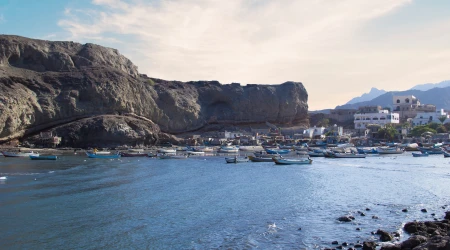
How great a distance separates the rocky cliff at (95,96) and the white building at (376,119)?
24.5 m

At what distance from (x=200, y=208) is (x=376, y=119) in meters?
114

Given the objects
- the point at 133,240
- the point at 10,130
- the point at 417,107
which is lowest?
the point at 133,240

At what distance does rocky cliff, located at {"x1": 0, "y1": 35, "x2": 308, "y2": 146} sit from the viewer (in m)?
85.6

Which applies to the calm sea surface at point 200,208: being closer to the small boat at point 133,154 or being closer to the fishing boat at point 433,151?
the small boat at point 133,154

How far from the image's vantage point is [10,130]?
7931 centimetres

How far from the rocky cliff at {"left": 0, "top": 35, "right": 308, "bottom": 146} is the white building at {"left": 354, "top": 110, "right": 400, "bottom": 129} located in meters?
24.5

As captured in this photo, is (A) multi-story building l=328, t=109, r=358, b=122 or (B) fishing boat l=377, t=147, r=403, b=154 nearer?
(B) fishing boat l=377, t=147, r=403, b=154

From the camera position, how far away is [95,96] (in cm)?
9550

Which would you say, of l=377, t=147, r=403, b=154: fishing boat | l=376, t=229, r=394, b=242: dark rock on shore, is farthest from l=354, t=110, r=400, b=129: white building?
l=376, t=229, r=394, b=242: dark rock on shore

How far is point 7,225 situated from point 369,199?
26.2 meters

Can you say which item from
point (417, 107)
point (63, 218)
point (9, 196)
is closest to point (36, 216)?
point (63, 218)

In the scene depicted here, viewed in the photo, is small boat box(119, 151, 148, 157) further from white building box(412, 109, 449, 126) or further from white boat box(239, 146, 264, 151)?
white building box(412, 109, 449, 126)

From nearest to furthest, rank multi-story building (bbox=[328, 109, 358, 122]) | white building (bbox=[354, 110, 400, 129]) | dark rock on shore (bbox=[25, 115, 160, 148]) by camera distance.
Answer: dark rock on shore (bbox=[25, 115, 160, 148]) < white building (bbox=[354, 110, 400, 129]) < multi-story building (bbox=[328, 109, 358, 122])

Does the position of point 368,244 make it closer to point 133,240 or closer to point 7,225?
point 133,240
